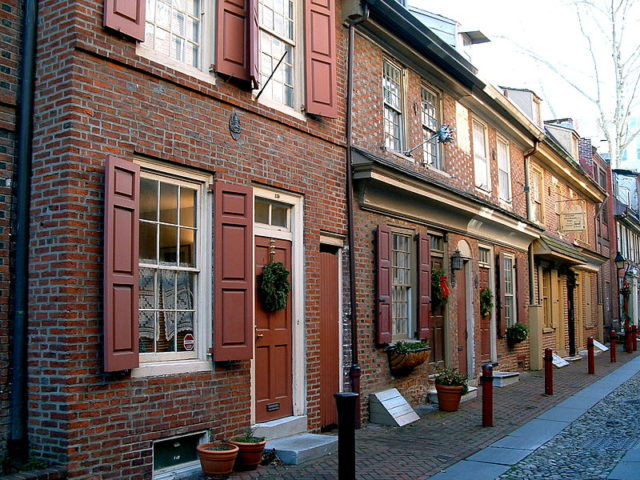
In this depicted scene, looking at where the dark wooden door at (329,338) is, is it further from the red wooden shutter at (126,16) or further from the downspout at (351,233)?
the red wooden shutter at (126,16)

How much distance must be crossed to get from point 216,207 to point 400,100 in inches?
225

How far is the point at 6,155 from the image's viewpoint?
19.3ft

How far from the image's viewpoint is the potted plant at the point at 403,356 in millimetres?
10618

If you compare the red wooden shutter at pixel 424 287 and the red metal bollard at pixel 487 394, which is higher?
the red wooden shutter at pixel 424 287

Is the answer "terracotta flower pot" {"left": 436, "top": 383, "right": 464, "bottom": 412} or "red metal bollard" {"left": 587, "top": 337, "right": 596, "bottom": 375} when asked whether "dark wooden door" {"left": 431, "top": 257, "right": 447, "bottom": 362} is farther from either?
"red metal bollard" {"left": 587, "top": 337, "right": 596, "bottom": 375}

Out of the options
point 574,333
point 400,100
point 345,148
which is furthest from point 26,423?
point 574,333

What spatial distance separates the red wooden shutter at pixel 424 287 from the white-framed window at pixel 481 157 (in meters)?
3.63

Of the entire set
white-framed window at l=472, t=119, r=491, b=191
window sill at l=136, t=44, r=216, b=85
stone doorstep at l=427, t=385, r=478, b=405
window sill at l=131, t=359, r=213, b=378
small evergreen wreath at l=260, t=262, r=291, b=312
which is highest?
white-framed window at l=472, t=119, r=491, b=191

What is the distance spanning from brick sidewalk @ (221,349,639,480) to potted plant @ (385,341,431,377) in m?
0.79

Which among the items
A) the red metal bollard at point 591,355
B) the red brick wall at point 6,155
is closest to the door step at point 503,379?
the red metal bollard at point 591,355

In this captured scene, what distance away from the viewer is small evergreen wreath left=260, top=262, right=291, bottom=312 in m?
8.02

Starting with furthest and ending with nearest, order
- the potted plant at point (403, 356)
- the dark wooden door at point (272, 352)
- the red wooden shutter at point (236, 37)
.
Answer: the potted plant at point (403, 356), the dark wooden door at point (272, 352), the red wooden shutter at point (236, 37)

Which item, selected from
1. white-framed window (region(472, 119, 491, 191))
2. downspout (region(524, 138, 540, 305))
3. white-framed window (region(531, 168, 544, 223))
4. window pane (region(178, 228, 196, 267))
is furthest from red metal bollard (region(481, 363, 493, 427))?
white-framed window (region(531, 168, 544, 223))

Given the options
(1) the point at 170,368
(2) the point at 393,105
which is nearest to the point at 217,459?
(1) the point at 170,368
